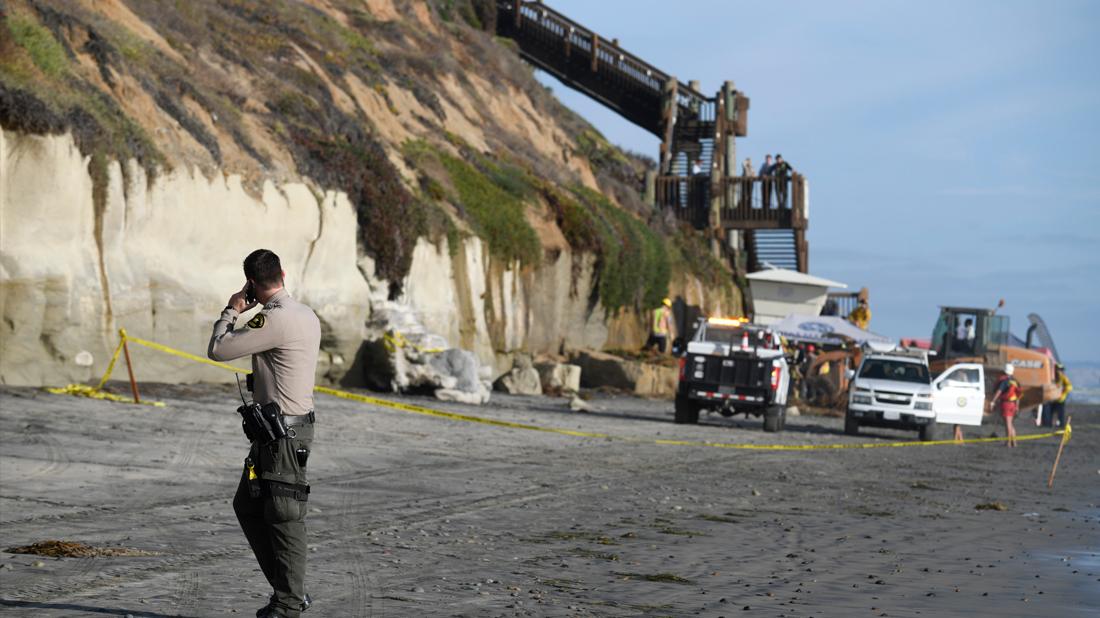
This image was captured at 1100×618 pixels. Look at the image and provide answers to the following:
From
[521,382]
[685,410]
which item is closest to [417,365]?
[685,410]

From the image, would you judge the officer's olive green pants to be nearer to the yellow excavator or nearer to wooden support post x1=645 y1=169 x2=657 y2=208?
the yellow excavator

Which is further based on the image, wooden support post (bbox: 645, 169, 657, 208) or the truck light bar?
wooden support post (bbox: 645, 169, 657, 208)

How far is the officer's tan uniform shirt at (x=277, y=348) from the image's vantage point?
7.36 metres

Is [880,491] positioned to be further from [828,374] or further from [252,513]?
[828,374]

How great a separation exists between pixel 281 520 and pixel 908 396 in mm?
24690

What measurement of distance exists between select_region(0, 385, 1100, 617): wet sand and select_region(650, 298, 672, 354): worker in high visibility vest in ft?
69.0

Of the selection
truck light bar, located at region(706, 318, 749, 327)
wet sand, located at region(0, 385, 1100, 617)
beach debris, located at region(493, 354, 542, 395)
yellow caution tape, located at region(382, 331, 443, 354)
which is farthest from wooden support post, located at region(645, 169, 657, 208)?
wet sand, located at region(0, 385, 1100, 617)

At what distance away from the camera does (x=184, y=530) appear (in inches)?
433

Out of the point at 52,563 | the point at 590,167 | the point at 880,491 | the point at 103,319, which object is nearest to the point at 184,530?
the point at 52,563

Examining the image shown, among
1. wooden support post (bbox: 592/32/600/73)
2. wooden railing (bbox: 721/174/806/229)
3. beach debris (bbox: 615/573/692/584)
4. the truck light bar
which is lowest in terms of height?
beach debris (bbox: 615/573/692/584)

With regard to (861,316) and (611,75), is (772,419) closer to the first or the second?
(861,316)

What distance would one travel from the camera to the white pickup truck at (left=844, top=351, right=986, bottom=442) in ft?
99.8

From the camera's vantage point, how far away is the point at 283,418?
742cm

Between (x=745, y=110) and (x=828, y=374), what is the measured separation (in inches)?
748
